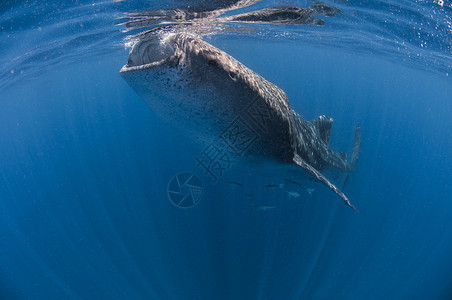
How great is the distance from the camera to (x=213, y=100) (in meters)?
3.31

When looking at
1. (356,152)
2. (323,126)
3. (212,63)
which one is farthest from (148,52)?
(356,152)

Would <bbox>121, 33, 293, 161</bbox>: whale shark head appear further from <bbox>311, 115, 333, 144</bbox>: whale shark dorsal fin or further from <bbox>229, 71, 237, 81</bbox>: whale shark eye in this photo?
<bbox>311, 115, 333, 144</bbox>: whale shark dorsal fin

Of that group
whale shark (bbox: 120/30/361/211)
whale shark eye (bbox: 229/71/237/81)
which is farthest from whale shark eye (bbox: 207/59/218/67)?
whale shark eye (bbox: 229/71/237/81)

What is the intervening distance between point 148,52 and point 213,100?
1.16 meters

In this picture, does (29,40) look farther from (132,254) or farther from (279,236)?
(279,236)

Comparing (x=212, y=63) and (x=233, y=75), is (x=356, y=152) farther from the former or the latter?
(x=212, y=63)

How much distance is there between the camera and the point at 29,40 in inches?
416

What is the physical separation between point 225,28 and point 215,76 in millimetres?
11595

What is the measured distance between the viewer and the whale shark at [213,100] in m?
2.98

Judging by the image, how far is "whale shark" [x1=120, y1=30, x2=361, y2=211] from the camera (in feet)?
9.77

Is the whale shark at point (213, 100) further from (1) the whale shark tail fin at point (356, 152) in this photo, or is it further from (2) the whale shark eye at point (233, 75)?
(1) the whale shark tail fin at point (356, 152)

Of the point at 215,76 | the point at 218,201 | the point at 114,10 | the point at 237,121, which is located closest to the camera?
the point at 215,76

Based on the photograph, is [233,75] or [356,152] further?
[356,152]

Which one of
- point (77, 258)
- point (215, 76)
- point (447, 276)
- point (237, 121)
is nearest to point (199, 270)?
point (77, 258)
